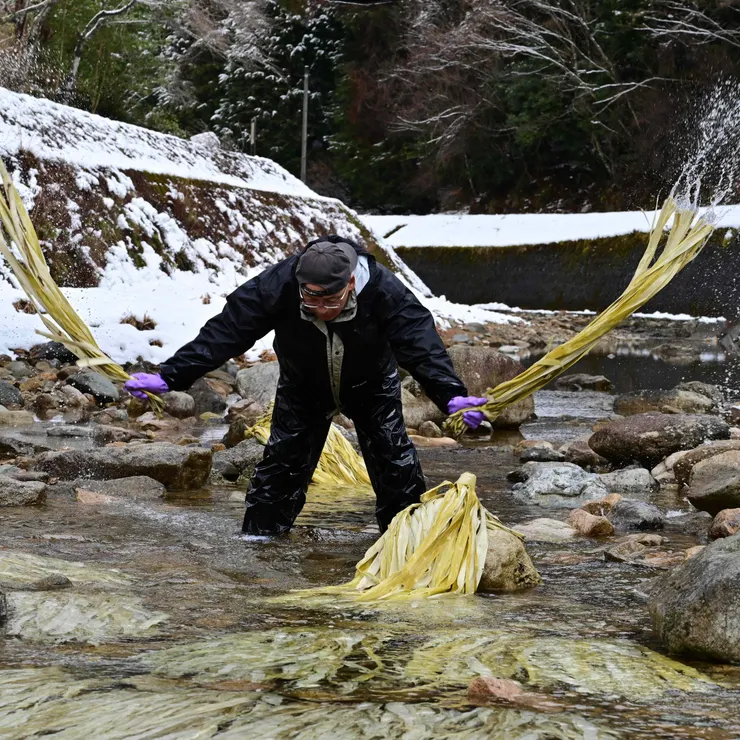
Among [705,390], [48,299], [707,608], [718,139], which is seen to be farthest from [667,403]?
[718,139]

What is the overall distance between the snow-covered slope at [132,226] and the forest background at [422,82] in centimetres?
598

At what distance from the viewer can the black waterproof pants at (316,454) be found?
212 inches

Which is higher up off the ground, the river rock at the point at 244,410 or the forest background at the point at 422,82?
the forest background at the point at 422,82

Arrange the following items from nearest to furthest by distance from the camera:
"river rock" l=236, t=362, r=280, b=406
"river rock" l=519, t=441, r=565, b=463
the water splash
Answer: "river rock" l=519, t=441, r=565, b=463 < "river rock" l=236, t=362, r=280, b=406 < the water splash

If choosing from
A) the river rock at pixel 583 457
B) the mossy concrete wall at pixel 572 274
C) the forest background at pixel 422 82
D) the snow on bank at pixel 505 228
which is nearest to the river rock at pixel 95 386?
the river rock at pixel 583 457

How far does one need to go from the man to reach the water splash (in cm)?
1995

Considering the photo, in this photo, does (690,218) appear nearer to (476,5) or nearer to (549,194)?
(476,5)

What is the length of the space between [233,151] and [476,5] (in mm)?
14054

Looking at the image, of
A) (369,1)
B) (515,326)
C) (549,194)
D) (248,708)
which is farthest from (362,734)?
(369,1)

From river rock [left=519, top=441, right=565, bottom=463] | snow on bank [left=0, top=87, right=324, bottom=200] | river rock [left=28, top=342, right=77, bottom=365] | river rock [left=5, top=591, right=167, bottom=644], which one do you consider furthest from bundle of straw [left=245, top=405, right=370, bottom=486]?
snow on bank [left=0, top=87, right=324, bottom=200]

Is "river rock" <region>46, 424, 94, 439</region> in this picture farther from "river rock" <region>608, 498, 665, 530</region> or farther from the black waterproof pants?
"river rock" <region>608, 498, 665, 530</region>

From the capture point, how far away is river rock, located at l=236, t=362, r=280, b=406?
11883 mm

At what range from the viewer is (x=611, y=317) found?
15.9ft

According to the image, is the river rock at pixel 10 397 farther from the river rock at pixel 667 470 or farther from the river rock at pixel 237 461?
the river rock at pixel 667 470
